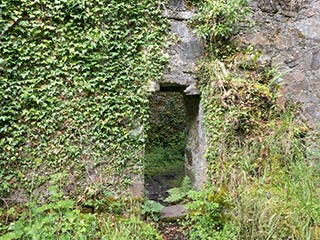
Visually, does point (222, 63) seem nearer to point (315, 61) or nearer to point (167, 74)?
point (167, 74)

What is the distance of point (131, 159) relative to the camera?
3602 mm

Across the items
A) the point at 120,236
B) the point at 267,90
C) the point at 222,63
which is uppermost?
the point at 222,63

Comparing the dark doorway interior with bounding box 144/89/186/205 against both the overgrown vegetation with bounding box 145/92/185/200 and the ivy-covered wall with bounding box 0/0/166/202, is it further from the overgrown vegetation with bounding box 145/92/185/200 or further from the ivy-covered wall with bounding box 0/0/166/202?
the ivy-covered wall with bounding box 0/0/166/202

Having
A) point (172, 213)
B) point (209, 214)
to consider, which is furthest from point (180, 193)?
point (209, 214)

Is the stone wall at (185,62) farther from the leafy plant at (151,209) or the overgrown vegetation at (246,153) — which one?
the leafy plant at (151,209)

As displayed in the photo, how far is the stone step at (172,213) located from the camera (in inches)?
147

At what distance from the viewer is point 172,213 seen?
3.82m

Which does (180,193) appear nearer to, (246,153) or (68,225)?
(246,153)

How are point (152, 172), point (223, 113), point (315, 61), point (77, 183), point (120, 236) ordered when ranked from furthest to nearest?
point (152, 172), point (315, 61), point (223, 113), point (77, 183), point (120, 236)

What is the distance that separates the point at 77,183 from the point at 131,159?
2.09 feet

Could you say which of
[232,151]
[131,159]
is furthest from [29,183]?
[232,151]

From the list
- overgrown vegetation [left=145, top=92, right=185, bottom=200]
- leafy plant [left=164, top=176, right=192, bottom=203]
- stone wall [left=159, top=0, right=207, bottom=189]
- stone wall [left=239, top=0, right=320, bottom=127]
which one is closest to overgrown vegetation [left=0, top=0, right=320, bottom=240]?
stone wall [left=159, top=0, right=207, bottom=189]

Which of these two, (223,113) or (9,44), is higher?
(9,44)

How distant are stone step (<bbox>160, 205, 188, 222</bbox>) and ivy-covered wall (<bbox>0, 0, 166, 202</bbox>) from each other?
667mm
